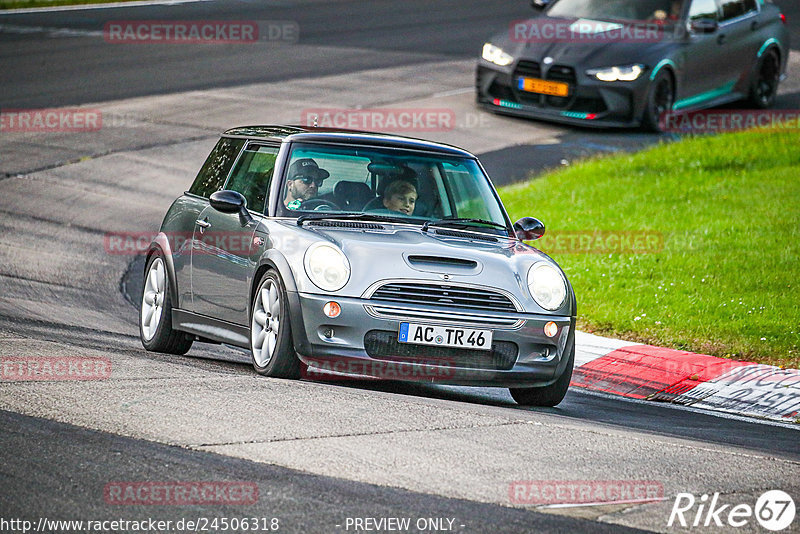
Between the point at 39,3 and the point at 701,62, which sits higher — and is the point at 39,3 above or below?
below

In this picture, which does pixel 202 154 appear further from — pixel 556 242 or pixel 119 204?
pixel 556 242

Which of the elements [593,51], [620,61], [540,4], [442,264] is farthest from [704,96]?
[442,264]

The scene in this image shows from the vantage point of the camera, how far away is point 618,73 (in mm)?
18406

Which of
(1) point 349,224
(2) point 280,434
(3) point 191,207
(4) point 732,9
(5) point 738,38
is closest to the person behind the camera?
(2) point 280,434

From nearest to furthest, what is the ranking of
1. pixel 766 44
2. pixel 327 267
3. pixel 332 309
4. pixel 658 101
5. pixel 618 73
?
pixel 332 309, pixel 327 267, pixel 618 73, pixel 658 101, pixel 766 44

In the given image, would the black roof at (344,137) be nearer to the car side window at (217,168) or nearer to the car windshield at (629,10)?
the car side window at (217,168)

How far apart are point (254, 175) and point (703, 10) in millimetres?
12709

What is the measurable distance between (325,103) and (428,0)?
1394 cm

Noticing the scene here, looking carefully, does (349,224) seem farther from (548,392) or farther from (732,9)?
(732,9)

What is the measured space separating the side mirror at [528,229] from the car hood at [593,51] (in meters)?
9.89

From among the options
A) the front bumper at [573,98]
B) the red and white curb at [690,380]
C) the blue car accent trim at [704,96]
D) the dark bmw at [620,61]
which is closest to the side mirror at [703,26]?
the dark bmw at [620,61]

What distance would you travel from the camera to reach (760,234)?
44.6ft

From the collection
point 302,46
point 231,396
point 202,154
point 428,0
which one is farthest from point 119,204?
point 428,0

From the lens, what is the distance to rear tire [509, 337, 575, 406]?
815cm
